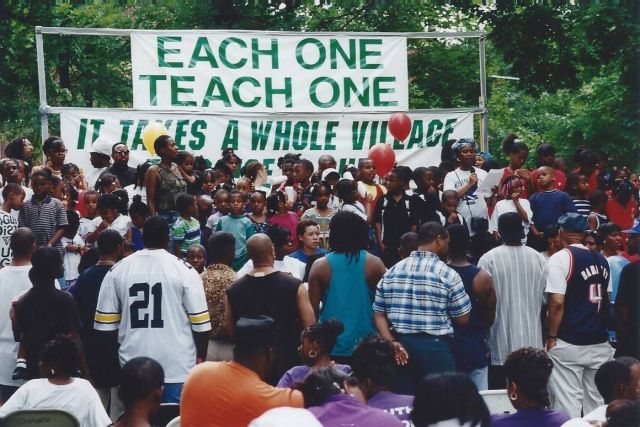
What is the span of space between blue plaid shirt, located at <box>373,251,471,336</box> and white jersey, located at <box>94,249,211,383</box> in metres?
1.32

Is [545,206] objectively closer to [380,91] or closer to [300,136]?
[300,136]

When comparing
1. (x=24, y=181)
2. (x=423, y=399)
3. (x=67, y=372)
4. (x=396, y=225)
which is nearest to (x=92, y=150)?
(x=24, y=181)

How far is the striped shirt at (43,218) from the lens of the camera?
1127cm

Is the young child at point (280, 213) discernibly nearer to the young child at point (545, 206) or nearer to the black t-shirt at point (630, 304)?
the young child at point (545, 206)

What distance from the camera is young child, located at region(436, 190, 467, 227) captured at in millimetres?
12609

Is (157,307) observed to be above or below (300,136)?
below

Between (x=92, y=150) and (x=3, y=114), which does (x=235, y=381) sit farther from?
(x=3, y=114)

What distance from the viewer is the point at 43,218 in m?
11.3

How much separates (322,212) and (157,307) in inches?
164

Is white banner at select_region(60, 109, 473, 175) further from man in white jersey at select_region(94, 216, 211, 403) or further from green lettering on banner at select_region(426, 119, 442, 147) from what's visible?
man in white jersey at select_region(94, 216, 211, 403)

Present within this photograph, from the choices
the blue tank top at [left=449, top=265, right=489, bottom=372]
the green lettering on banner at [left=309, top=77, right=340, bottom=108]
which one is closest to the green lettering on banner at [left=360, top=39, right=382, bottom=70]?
the green lettering on banner at [left=309, top=77, right=340, bottom=108]

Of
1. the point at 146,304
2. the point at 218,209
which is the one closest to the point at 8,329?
the point at 146,304

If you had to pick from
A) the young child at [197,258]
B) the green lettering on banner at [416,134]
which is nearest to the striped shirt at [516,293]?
the young child at [197,258]

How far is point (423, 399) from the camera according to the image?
17.2ft
